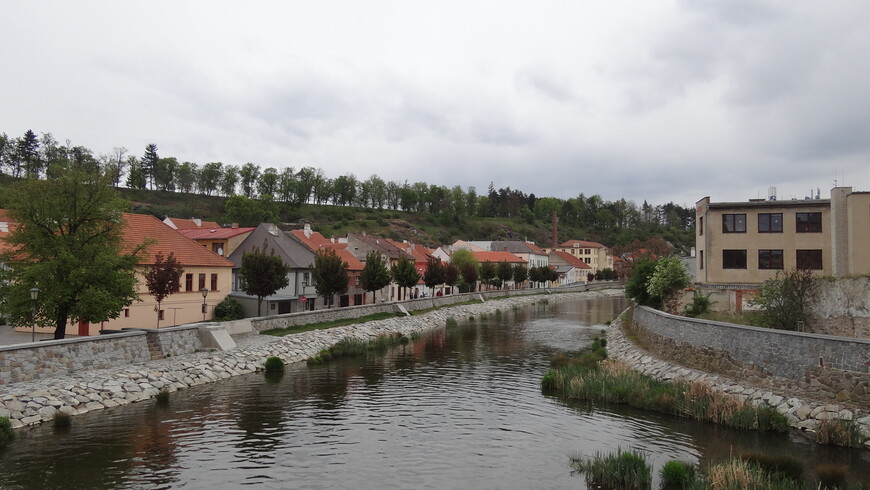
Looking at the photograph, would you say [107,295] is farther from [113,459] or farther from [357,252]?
[357,252]

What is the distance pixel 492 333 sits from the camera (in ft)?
160

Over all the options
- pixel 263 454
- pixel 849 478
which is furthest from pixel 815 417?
pixel 263 454

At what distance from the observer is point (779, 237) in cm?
3712

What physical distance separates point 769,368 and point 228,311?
3458 centimetres

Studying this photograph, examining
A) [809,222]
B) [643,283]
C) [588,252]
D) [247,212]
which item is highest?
[247,212]

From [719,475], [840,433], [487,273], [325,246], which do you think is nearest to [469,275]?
[487,273]

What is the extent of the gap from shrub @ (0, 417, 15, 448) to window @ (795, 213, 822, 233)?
42.0 m

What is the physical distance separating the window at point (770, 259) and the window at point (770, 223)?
1.41 m

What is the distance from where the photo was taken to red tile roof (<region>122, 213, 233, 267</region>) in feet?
124

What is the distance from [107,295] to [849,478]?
2671cm

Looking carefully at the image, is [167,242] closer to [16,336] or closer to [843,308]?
[16,336]

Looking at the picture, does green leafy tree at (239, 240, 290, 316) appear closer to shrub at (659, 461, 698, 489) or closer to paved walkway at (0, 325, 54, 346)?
paved walkway at (0, 325, 54, 346)

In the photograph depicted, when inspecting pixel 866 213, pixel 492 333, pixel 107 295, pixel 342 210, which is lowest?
pixel 492 333

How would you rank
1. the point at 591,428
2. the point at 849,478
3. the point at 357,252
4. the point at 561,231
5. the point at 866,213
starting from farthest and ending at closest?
1. the point at 561,231
2. the point at 357,252
3. the point at 866,213
4. the point at 591,428
5. the point at 849,478
